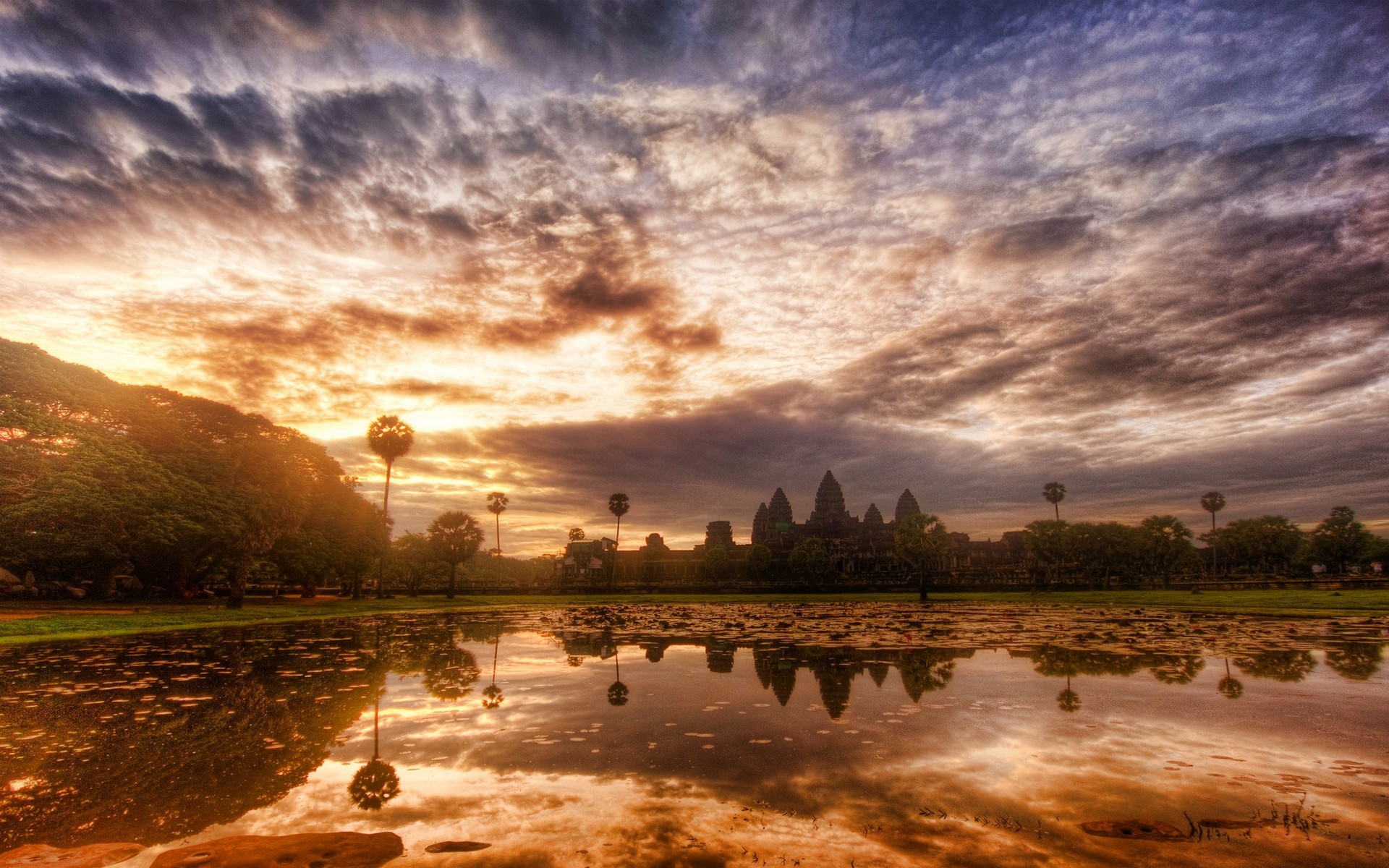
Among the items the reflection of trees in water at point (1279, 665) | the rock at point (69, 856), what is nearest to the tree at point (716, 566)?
the reflection of trees in water at point (1279, 665)

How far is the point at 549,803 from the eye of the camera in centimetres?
590

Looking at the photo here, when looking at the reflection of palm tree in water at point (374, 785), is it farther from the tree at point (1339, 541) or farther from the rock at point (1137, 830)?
the tree at point (1339, 541)

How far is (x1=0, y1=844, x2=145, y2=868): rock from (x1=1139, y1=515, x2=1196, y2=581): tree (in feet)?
290

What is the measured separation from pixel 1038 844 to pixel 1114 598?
172 ft

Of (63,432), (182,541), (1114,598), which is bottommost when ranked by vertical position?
(1114,598)

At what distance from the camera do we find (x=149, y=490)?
34.8 metres

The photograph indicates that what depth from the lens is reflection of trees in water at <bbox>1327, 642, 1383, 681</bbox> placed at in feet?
41.3

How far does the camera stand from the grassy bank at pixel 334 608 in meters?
24.3

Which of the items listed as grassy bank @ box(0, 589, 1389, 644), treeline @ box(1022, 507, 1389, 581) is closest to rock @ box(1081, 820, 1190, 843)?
grassy bank @ box(0, 589, 1389, 644)

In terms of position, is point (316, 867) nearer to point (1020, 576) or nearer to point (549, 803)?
point (549, 803)

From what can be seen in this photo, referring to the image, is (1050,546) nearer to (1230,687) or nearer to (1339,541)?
(1339,541)

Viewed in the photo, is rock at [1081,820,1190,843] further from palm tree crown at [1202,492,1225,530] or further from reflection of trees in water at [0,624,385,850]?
palm tree crown at [1202,492,1225,530]

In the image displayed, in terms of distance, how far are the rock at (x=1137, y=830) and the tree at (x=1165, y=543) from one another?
83459mm

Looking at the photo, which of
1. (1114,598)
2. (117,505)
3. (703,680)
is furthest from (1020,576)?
(117,505)
